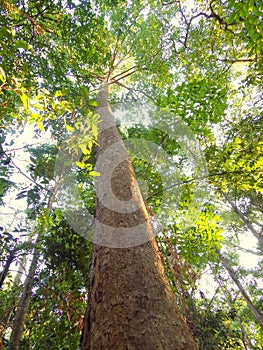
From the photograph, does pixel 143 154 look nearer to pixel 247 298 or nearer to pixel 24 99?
pixel 24 99

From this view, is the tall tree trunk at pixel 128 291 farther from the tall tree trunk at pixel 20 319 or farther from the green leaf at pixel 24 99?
the tall tree trunk at pixel 20 319

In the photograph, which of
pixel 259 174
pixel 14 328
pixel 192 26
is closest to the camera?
pixel 259 174

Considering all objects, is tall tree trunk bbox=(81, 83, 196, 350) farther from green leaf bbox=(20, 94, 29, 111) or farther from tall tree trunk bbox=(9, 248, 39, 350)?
tall tree trunk bbox=(9, 248, 39, 350)

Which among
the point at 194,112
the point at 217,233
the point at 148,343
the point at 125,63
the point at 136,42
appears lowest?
the point at 148,343

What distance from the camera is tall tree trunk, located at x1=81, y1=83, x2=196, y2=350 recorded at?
879mm

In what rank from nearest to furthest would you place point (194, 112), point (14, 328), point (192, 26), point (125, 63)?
point (14, 328)
point (194, 112)
point (192, 26)
point (125, 63)

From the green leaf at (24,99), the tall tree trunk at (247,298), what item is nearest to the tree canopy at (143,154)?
the green leaf at (24,99)

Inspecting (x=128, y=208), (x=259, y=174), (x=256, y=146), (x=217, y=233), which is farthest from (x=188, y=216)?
(x=128, y=208)

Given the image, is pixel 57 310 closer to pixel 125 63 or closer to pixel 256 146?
pixel 256 146

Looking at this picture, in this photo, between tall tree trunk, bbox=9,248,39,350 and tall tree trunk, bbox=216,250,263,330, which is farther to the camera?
tall tree trunk, bbox=216,250,263,330

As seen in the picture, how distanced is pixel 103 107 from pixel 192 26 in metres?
4.22

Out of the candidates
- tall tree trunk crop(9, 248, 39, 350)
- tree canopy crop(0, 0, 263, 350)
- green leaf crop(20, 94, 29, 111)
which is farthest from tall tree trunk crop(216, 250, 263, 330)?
green leaf crop(20, 94, 29, 111)

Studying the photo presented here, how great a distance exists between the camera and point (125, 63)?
8.79m

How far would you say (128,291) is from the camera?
1.07m
